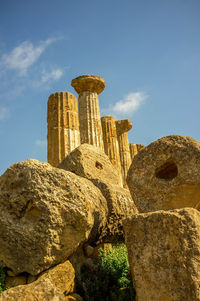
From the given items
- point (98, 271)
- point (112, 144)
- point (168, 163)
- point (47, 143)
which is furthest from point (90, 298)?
point (112, 144)

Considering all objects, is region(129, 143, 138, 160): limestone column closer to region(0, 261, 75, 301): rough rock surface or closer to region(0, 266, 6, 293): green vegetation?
region(0, 266, 6, 293): green vegetation

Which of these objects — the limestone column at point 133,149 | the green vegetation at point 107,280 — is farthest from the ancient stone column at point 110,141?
the green vegetation at point 107,280

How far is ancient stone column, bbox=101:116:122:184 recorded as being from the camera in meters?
14.6

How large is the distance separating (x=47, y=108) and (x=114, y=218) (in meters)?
6.54

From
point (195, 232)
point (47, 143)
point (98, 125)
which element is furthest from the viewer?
point (98, 125)

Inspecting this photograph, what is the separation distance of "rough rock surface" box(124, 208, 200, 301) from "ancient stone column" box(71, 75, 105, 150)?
885 cm

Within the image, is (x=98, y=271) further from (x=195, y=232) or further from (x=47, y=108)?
A: (x=47, y=108)

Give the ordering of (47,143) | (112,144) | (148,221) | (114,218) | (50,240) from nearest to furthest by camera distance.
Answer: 1. (148,221)
2. (50,240)
3. (114,218)
4. (47,143)
5. (112,144)

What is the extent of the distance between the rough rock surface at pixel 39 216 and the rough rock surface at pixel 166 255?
0.74 m

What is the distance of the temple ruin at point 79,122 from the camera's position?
983cm

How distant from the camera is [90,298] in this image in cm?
338

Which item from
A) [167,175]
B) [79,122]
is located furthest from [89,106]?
[167,175]

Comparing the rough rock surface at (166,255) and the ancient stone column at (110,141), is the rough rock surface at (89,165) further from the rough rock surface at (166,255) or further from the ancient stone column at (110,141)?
the ancient stone column at (110,141)

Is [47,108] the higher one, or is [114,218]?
[47,108]
